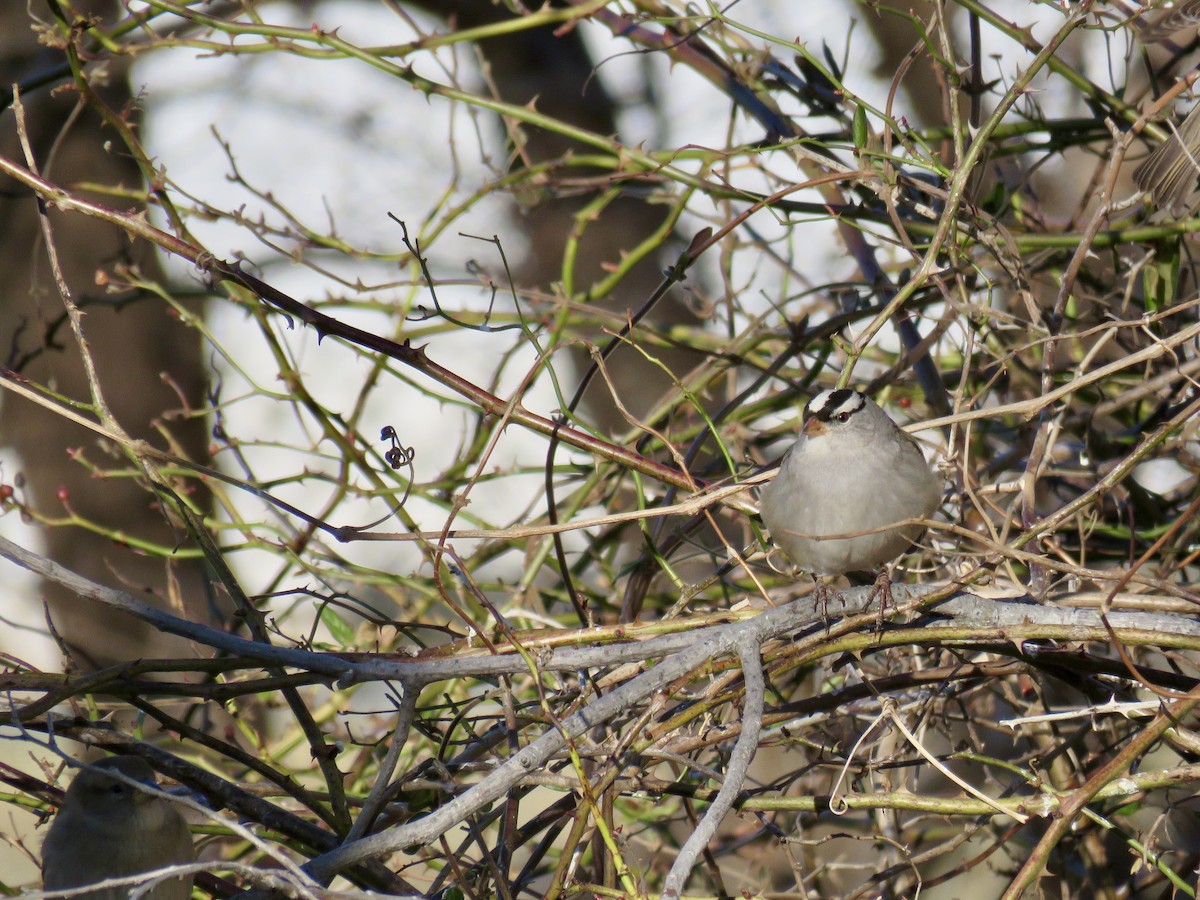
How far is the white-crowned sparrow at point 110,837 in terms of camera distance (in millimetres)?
3271

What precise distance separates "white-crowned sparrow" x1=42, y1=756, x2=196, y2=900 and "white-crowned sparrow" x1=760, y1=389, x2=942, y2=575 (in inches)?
70.1

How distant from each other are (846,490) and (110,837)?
7.03 ft

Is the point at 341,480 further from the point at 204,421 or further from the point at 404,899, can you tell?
the point at 204,421

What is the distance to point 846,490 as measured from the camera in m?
3.09

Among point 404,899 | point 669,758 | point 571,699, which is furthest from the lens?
point 571,699

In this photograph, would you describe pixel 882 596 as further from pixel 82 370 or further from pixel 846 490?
pixel 82 370

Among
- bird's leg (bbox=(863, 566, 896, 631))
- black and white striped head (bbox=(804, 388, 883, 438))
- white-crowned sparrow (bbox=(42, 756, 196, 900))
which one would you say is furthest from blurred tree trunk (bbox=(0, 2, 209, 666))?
bird's leg (bbox=(863, 566, 896, 631))

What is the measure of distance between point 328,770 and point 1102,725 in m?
1.83

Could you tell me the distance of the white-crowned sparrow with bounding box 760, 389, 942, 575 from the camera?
3.06m

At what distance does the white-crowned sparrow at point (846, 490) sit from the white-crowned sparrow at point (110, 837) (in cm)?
178

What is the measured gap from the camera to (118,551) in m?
6.80

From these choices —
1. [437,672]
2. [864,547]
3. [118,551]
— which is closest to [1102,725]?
[864,547]

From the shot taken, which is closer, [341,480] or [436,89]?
[436,89]

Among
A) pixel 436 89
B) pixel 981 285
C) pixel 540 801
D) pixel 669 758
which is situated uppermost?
pixel 436 89
